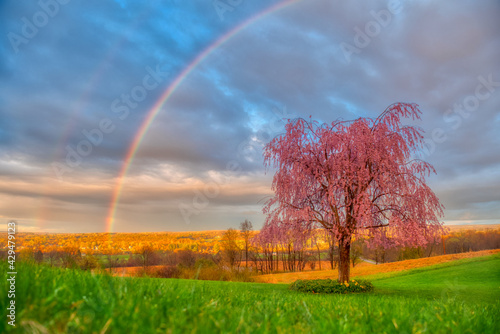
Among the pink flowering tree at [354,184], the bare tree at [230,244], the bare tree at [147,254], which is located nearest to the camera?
the pink flowering tree at [354,184]

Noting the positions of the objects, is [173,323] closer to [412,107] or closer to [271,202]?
[271,202]

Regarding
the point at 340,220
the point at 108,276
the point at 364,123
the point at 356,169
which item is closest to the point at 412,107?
the point at 364,123

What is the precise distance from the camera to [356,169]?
1725 centimetres

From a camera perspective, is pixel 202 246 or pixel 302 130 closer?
pixel 302 130

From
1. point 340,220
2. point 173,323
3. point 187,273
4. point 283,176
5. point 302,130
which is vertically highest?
point 302,130

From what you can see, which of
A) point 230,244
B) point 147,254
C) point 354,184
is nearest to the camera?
point 354,184

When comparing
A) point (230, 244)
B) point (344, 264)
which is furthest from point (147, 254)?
point (344, 264)

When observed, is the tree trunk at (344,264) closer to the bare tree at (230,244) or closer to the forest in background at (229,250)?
the forest in background at (229,250)

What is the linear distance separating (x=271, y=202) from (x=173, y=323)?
16.8 m

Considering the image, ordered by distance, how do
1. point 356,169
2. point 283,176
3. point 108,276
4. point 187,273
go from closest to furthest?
point 108,276 → point 356,169 → point 283,176 → point 187,273

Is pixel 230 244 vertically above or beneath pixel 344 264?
beneath

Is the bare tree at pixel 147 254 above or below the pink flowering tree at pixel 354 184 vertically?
below

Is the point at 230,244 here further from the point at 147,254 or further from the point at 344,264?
the point at 344,264

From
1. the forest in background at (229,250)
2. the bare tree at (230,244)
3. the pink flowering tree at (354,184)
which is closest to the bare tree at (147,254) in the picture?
the forest in background at (229,250)
